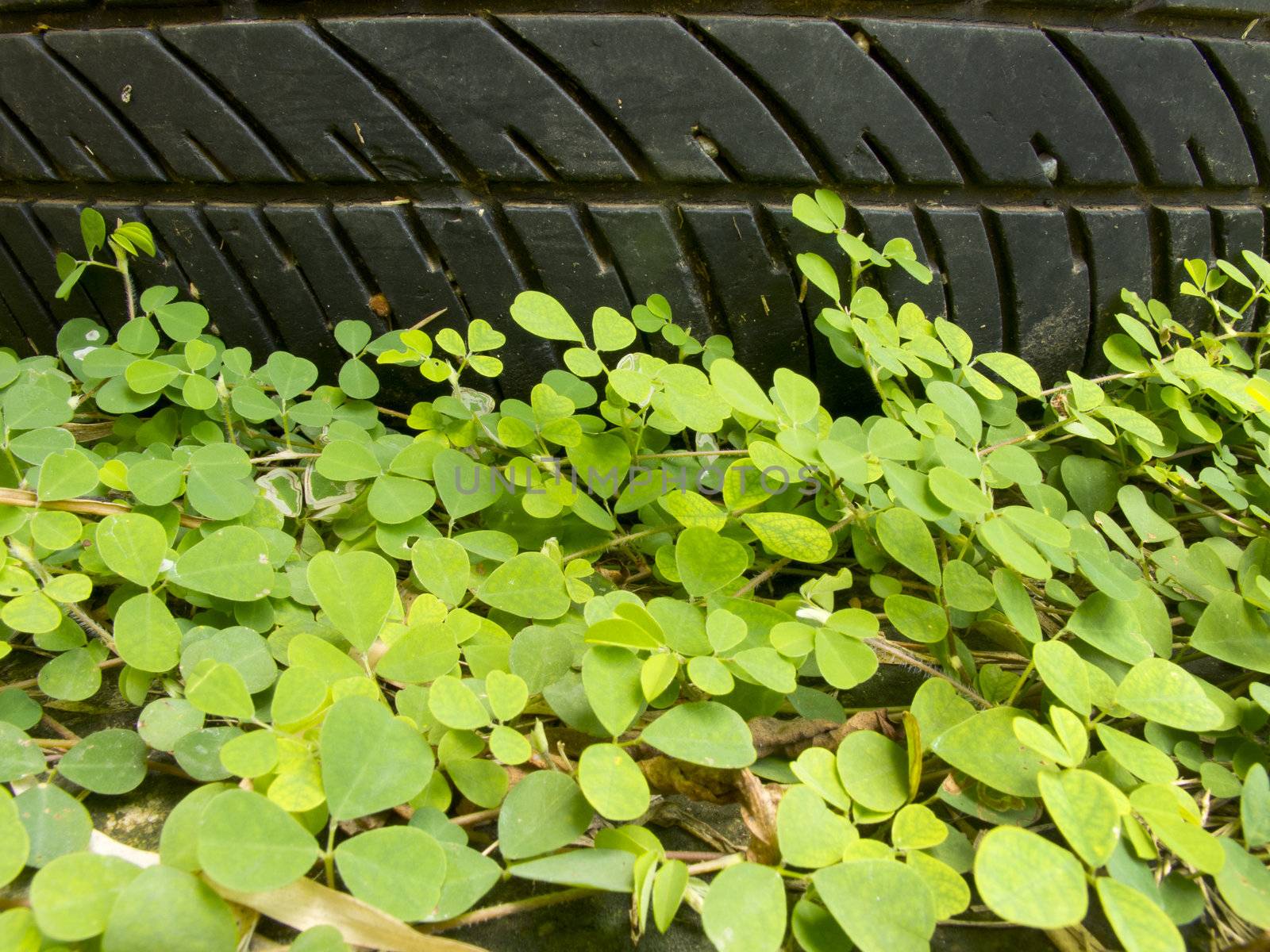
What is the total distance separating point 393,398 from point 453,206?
13.4 inches

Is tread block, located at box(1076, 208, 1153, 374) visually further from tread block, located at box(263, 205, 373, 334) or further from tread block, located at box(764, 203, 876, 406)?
tread block, located at box(263, 205, 373, 334)

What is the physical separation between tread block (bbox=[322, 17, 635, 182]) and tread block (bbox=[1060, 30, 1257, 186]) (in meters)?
0.67

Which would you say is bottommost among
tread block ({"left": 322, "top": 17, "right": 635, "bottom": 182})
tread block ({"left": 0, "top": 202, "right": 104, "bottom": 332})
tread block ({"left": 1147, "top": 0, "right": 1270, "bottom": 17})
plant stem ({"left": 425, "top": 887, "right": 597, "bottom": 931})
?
plant stem ({"left": 425, "top": 887, "right": 597, "bottom": 931})

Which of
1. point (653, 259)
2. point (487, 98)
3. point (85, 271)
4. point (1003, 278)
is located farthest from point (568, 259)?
point (85, 271)

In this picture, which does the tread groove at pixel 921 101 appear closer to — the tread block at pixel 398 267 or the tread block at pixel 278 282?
the tread block at pixel 398 267

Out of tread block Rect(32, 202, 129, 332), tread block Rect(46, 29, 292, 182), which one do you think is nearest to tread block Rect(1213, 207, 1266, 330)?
tread block Rect(46, 29, 292, 182)

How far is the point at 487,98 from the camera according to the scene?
1.01 m

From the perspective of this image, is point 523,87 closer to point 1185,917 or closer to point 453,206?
point 453,206

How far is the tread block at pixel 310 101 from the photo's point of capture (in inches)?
39.5

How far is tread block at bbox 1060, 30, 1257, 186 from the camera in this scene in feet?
3.41

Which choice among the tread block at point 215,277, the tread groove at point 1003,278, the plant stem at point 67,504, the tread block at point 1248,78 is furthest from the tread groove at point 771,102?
the plant stem at point 67,504

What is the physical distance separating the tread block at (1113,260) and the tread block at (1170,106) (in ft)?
0.24

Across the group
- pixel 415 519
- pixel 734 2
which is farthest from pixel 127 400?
pixel 734 2

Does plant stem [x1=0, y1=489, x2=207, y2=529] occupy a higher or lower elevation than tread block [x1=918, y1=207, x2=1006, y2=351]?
lower
